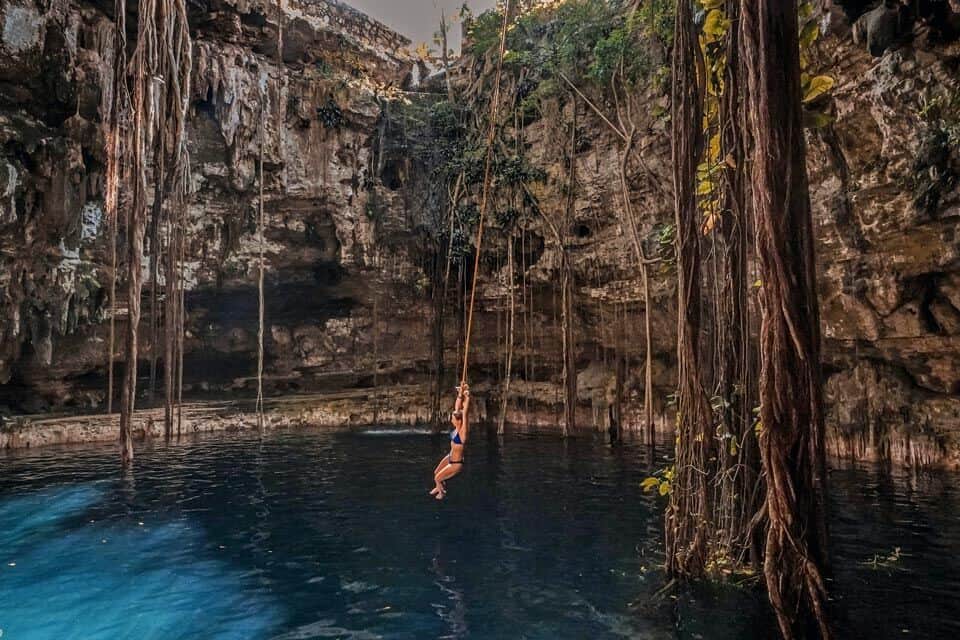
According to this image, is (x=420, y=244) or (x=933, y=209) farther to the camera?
(x=420, y=244)

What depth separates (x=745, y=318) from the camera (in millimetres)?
4055

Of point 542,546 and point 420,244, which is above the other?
point 420,244

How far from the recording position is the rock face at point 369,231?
8.66 meters

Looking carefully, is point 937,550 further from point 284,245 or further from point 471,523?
point 284,245

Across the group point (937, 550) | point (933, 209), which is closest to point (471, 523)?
point (937, 550)

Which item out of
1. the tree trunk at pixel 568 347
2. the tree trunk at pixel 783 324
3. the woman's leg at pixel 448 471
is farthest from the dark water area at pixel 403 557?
the tree trunk at pixel 568 347

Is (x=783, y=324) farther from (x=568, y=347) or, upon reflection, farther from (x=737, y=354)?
(x=568, y=347)

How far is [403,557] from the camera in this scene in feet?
17.4

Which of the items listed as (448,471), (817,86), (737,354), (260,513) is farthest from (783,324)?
(260,513)

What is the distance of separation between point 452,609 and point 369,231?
1438cm

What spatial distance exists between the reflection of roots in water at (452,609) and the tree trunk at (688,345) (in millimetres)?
1539

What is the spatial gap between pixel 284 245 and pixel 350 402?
5.24 m

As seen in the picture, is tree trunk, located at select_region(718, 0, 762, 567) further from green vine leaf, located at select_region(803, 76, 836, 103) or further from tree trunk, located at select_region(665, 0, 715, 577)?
green vine leaf, located at select_region(803, 76, 836, 103)

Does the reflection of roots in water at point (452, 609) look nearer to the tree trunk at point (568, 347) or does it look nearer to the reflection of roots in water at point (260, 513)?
the reflection of roots in water at point (260, 513)
